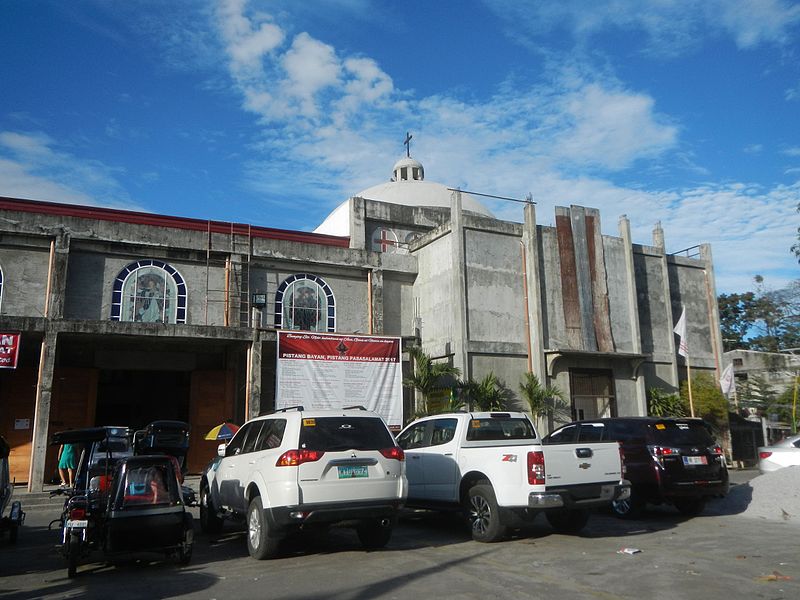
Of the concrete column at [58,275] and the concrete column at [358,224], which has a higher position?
the concrete column at [358,224]

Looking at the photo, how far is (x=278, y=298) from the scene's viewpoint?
21.0 m

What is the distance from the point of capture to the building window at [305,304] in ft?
68.8

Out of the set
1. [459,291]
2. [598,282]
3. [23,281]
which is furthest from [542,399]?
[23,281]

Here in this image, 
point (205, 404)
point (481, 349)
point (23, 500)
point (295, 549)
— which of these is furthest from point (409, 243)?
point (295, 549)

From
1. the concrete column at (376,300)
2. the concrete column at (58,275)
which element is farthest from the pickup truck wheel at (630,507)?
the concrete column at (58,275)

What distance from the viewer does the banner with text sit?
17594 millimetres

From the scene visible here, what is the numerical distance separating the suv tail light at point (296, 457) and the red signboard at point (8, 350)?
10964 millimetres

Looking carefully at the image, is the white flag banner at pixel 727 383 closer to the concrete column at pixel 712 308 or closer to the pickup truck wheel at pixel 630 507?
the concrete column at pixel 712 308

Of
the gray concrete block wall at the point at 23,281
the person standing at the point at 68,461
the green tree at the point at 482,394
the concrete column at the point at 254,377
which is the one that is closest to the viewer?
the person standing at the point at 68,461

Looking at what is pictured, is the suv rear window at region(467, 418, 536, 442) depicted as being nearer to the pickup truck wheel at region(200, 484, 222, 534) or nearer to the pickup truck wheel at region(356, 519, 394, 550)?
the pickup truck wheel at region(356, 519, 394, 550)

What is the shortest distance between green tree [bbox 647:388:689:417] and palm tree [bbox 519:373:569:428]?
3.89 m

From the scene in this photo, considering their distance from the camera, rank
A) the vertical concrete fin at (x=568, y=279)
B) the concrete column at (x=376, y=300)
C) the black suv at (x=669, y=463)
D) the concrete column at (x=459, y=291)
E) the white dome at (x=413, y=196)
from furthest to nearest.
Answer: the white dome at (x=413, y=196)
the vertical concrete fin at (x=568, y=279)
the concrete column at (x=376, y=300)
the concrete column at (x=459, y=291)
the black suv at (x=669, y=463)

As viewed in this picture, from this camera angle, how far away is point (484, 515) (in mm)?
9430

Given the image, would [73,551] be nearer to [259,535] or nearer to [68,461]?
[259,535]
